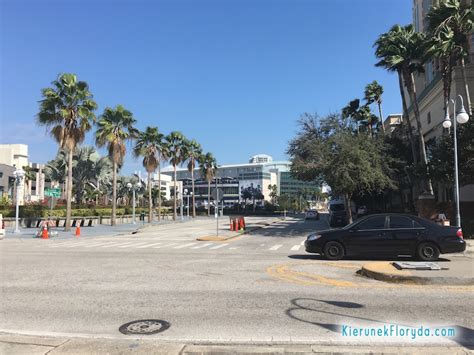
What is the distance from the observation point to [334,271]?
11.4 meters

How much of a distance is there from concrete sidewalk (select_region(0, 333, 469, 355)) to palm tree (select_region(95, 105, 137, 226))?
124 feet

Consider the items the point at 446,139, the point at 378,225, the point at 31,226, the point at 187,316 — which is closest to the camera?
the point at 187,316

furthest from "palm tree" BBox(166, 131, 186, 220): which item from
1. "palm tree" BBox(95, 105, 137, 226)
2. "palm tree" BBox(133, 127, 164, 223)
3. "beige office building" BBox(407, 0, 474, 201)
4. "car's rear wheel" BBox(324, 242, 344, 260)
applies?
"car's rear wheel" BBox(324, 242, 344, 260)

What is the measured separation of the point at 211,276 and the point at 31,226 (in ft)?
108

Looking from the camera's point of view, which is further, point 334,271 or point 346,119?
point 346,119

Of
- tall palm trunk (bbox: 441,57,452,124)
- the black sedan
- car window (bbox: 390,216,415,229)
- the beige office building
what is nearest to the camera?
the black sedan

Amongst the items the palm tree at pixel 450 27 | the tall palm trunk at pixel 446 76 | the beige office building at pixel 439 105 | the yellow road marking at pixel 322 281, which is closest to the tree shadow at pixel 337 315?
the yellow road marking at pixel 322 281

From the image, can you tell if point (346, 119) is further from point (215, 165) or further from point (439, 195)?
point (215, 165)

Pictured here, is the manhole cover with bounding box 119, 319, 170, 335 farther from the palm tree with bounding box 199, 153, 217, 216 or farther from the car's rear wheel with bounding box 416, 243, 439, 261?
the palm tree with bounding box 199, 153, 217, 216

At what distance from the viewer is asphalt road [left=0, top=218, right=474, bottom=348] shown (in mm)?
6191

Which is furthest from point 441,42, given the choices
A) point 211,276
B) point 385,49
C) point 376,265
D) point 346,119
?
point 211,276

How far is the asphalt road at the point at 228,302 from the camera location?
6191mm

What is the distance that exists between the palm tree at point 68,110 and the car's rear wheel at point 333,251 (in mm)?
24625

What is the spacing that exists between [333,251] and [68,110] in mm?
25533
